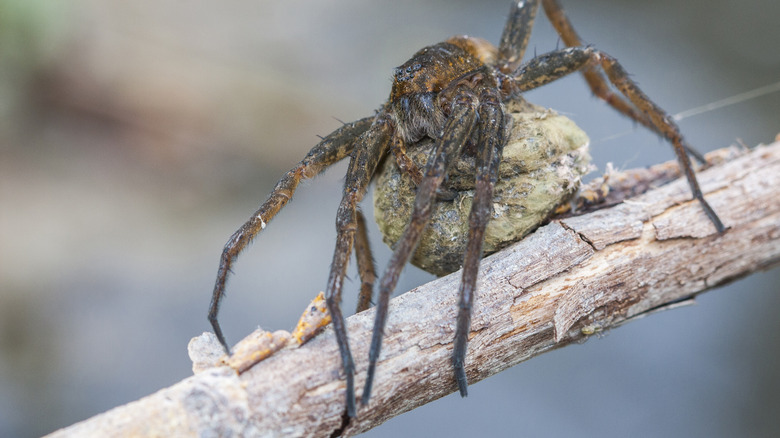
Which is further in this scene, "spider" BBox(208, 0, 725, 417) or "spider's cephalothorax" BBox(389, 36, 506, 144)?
"spider's cephalothorax" BBox(389, 36, 506, 144)

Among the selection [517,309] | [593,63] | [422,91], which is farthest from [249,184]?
[517,309]

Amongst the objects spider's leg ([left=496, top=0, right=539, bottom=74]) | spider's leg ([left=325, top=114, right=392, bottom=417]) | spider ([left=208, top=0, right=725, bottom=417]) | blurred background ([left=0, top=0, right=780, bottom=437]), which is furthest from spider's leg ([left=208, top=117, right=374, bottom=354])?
blurred background ([left=0, top=0, right=780, bottom=437])

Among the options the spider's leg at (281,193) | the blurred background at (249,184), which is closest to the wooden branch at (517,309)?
the spider's leg at (281,193)

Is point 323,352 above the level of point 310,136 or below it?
below

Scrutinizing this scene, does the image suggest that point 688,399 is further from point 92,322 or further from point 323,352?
point 92,322

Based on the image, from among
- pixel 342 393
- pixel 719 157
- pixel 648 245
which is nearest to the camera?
pixel 342 393

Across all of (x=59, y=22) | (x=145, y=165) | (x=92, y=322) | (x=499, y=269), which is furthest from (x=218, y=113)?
(x=499, y=269)

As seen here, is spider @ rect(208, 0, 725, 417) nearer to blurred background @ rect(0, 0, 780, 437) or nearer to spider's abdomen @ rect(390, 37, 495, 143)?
spider's abdomen @ rect(390, 37, 495, 143)
